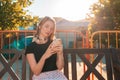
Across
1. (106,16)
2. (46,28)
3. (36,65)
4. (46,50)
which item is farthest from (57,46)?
(106,16)

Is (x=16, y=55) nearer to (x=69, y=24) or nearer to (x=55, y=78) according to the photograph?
(x=55, y=78)

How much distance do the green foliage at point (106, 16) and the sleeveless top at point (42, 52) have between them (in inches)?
603

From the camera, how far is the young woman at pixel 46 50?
3.96m

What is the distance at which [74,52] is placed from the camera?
16.1ft

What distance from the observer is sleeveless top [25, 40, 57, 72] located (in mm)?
3979

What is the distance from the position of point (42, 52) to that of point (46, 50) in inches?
3.3

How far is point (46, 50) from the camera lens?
156 inches

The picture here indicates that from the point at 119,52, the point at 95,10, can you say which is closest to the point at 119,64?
the point at 119,52

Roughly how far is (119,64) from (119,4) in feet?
48.3

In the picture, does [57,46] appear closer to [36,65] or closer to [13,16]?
[36,65]

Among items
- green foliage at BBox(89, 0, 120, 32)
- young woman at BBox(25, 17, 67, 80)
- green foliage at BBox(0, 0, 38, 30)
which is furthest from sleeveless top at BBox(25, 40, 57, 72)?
green foliage at BBox(89, 0, 120, 32)

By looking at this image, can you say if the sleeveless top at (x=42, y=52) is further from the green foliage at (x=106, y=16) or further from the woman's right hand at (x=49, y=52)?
the green foliage at (x=106, y=16)

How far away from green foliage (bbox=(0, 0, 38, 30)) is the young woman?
1128cm

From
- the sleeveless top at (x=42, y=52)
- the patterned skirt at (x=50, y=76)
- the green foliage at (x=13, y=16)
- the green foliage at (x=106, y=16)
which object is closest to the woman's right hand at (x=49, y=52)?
the sleeveless top at (x=42, y=52)
